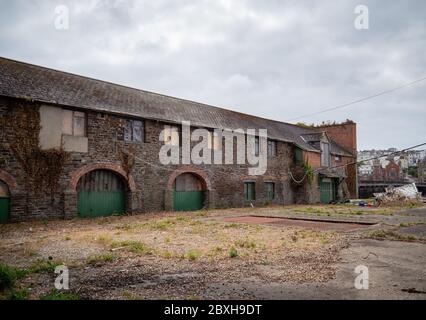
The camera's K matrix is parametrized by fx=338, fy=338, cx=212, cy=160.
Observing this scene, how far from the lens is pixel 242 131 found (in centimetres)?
2477

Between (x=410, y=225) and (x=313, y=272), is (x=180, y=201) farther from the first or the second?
(x=313, y=272)

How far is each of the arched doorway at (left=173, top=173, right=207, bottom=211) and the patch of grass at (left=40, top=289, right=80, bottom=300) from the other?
15.7 meters

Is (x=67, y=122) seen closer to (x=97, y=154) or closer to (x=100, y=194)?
(x=97, y=154)

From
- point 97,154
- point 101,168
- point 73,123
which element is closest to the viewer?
point 73,123

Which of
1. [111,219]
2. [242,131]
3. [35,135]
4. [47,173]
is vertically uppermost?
[242,131]

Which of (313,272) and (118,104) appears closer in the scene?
(313,272)

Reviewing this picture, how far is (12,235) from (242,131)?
16978mm

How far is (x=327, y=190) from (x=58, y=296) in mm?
32134

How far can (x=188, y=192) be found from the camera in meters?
21.6

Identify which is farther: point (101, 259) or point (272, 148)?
point (272, 148)

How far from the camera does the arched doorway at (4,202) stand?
538 inches

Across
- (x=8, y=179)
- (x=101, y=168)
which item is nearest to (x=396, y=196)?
(x=101, y=168)

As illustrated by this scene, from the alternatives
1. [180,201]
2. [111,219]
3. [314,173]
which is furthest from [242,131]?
[111,219]

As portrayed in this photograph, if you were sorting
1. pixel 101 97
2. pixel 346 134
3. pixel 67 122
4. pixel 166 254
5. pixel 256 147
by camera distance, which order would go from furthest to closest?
pixel 346 134, pixel 256 147, pixel 101 97, pixel 67 122, pixel 166 254
